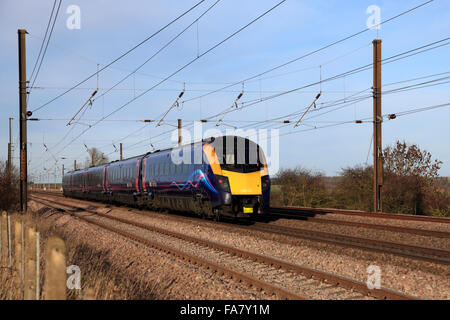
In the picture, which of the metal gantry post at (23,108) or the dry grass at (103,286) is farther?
the metal gantry post at (23,108)

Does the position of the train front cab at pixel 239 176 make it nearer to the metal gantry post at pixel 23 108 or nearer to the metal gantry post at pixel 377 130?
the metal gantry post at pixel 377 130

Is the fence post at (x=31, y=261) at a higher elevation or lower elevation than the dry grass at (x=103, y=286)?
higher

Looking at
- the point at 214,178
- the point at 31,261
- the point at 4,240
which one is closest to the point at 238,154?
the point at 214,178

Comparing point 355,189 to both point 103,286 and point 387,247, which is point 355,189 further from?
point 103,286

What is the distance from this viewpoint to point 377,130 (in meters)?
22.8

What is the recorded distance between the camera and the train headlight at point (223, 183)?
15516mm

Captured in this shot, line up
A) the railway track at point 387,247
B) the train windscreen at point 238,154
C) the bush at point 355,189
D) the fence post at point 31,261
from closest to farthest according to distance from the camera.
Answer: the fence post at point 31,261 → the railway track at point 387,247 → the train windscreen at point 238,154 → the bush at point 355,189

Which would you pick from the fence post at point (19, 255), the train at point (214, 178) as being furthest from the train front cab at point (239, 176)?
the fence post at point (19, 255)

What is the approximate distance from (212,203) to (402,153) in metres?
13.8

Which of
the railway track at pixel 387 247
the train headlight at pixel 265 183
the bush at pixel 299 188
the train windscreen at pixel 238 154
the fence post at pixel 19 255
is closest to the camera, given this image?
the fence post at pixel 19 255

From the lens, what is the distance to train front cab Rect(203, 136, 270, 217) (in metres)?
15.6

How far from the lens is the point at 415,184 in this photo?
22.9 meters

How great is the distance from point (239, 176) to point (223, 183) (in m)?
0.68
